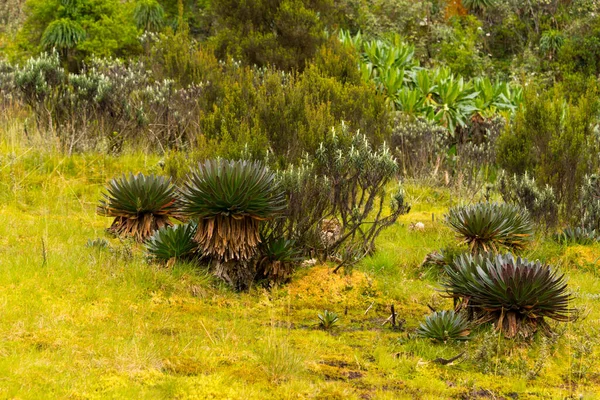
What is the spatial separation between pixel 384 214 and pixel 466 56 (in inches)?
958

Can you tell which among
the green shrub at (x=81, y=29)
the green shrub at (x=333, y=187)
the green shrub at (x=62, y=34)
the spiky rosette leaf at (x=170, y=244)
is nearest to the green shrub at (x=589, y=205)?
the green shrub at (x=333, y=187)

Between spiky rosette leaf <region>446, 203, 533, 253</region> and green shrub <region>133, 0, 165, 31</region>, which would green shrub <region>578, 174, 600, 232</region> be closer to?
spiky rosette leaf <region>446, 203, 533, 253</region>

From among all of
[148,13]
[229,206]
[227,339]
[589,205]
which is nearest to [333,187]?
[229,206]

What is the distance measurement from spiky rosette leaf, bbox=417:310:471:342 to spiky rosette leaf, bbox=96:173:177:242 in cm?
326

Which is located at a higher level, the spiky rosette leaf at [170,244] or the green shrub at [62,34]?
the spiky rosette leaf at [170,244]

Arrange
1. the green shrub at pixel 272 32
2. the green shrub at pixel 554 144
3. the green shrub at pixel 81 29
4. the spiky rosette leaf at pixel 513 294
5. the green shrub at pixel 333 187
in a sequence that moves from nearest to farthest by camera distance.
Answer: the spiky rosette leaf at pixel 513 294 → the green shrub at pixel 333 187 → the green shrub at pixel 554 144 → the green shrub at pixel 272 32 → the green shrub at pixel 81 29

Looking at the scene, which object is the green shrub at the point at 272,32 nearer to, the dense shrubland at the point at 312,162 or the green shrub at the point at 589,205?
the dense shrubland at the point at 312,162

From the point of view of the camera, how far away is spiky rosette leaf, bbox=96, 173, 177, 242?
7.80m

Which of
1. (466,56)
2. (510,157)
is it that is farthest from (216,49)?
(466,56)

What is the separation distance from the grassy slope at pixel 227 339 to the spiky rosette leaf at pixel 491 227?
735 millimetres

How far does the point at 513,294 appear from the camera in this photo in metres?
5.92

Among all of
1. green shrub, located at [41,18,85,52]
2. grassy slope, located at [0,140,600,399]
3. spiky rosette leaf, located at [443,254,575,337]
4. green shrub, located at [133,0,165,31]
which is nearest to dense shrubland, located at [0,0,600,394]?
spiky rosette leaf, located at [443,254,575,337]

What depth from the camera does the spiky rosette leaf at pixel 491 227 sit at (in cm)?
779

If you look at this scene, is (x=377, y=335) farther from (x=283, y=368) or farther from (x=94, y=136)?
(x=94, y=136)
